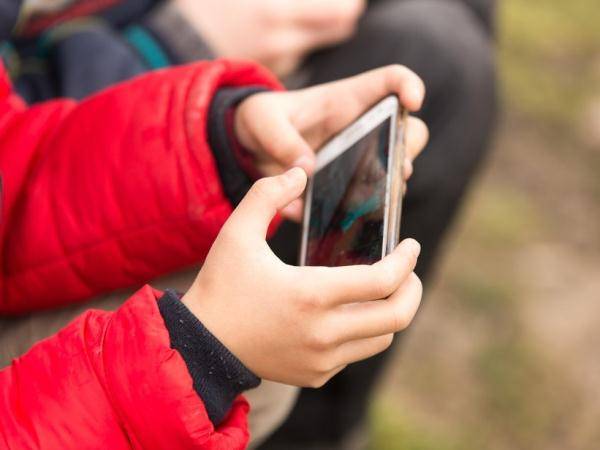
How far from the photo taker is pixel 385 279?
1.72 feet

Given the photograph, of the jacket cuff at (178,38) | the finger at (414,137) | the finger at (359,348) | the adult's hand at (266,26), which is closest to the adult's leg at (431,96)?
the adult's hand at (266,26)

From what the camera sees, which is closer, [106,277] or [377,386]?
[106,277]

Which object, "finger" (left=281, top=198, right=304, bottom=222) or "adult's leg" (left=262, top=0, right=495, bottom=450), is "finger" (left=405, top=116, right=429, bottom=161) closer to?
"finger" (left=281, top=198, right=304, bottom=222)

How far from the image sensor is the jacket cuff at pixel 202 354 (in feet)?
1.82

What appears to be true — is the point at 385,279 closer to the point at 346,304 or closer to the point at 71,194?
the point at 346,304

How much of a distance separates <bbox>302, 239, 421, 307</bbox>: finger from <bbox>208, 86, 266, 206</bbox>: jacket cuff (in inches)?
7.8

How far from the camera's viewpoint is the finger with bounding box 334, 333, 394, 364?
0.58m

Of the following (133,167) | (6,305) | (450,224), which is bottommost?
(450,224)

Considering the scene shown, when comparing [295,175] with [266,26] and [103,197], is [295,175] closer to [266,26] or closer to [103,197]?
[103,197]

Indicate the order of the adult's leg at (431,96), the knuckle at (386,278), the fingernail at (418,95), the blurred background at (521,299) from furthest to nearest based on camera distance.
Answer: the blurred background at (521,299) < the adult's leg at (431,96) < the fingernail at (418,95) < the knuckle at (386,278)

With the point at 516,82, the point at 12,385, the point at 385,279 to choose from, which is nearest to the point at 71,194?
the point at 12,385

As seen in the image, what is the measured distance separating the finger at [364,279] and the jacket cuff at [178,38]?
20.5 inches

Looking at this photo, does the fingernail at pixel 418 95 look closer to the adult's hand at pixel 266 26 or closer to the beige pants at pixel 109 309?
the beige pants at pixel 109 309

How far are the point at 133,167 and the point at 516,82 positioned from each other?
1228mm
